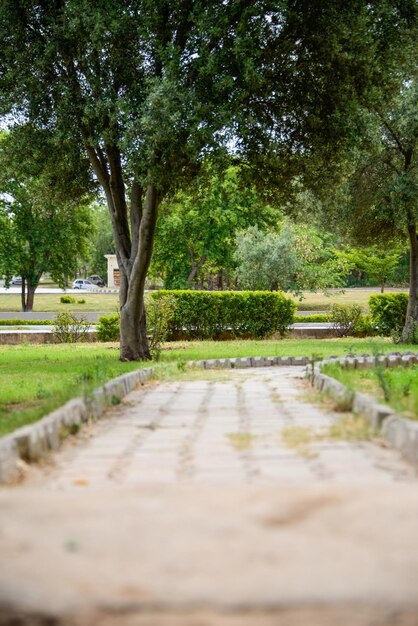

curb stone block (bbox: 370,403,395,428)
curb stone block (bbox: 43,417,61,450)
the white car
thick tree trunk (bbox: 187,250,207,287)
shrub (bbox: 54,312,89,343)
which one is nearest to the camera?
curb stone block (bbox: 43,417,61,450)

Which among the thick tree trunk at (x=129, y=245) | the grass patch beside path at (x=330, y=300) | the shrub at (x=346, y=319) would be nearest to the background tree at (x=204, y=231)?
the grass patch beside path at (x=330, y=300)

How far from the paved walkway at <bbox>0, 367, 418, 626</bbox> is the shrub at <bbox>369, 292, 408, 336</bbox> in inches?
909

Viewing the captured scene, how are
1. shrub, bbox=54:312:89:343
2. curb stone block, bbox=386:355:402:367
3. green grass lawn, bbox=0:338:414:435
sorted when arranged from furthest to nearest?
1. shrub, bbox=54:312:89:343
2. curb stone block, bbox=386:355:402:367
3. green grass lawn, bbox=0:338:414:435

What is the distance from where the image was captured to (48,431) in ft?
20.6

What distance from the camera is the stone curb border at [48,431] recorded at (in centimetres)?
534

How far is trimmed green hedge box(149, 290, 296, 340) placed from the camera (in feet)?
86.7

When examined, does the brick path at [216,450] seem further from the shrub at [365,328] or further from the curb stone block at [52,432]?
the shrub at [365,328]

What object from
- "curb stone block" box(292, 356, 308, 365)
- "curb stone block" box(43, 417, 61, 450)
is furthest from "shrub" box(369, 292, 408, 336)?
"curb stone block" box(43, 417, 61, 450)

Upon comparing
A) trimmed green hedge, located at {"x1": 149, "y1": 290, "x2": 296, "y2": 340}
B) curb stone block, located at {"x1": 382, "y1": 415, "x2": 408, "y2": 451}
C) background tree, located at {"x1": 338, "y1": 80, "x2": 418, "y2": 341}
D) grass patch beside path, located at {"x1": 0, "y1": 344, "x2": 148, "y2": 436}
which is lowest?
grass patch beside path, located at {"x1": 0, "y1": 344, "x2": 148, "y2": 436}

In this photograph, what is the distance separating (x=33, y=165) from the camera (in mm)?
18422

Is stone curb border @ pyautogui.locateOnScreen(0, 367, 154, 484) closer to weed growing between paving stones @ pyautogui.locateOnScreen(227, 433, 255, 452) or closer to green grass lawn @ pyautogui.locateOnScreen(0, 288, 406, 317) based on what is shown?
weed growing between paving stones @ pyautogui.locateOnScreen(227, 433, 255, 452)

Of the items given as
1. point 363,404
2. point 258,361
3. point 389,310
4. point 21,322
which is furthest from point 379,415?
point 21,322

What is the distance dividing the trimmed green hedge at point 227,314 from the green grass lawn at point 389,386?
13.2m

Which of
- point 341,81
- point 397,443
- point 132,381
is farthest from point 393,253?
point 397,443
